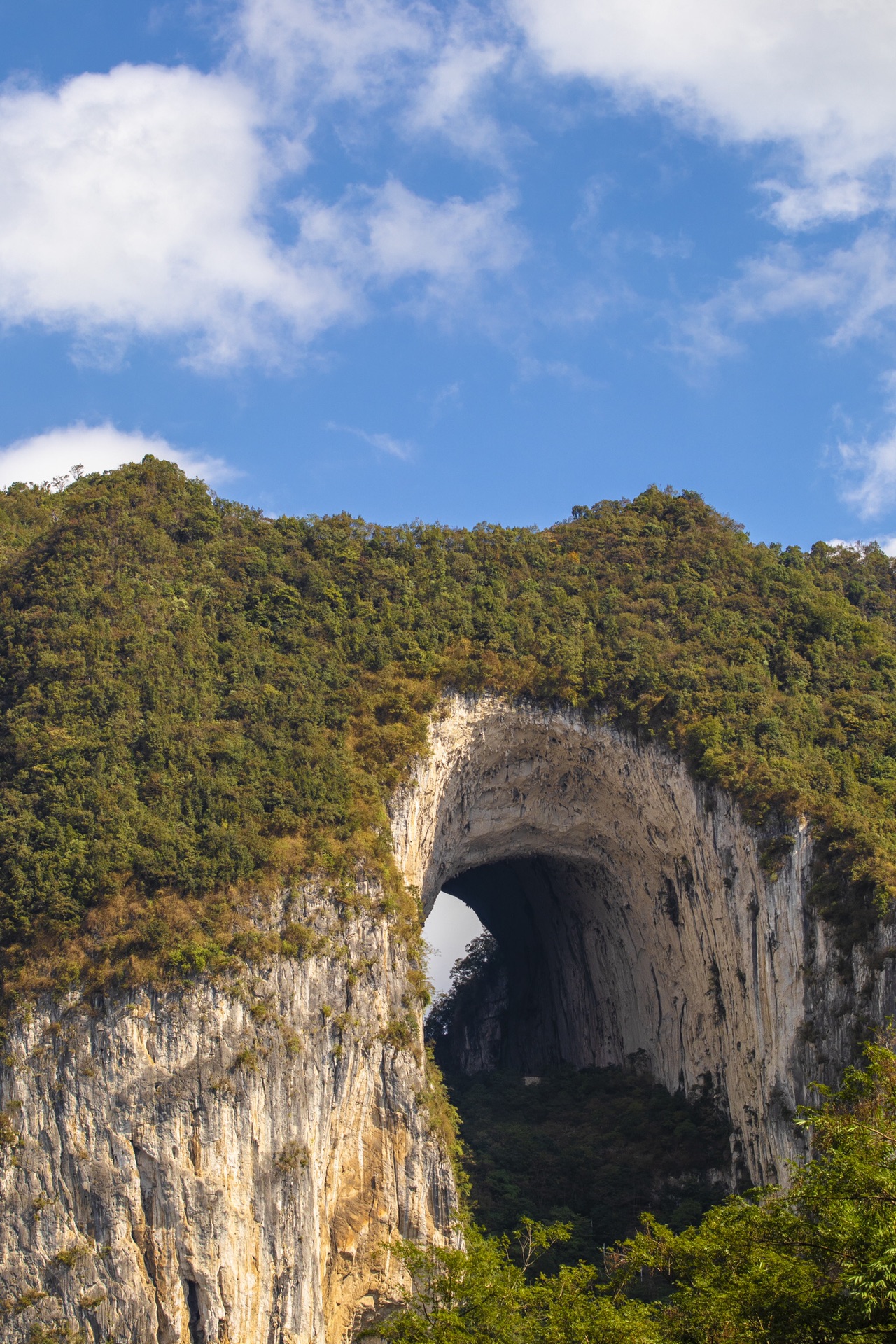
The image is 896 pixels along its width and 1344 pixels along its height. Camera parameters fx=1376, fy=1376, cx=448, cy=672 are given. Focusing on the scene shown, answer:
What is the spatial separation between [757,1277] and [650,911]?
2078 centimetres

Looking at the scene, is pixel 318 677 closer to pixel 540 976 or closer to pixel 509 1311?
pixel 540 976

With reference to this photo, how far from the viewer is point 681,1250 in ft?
64.4

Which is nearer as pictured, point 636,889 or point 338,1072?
point 338,1072

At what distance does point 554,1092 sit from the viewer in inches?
1518

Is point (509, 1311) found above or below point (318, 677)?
below

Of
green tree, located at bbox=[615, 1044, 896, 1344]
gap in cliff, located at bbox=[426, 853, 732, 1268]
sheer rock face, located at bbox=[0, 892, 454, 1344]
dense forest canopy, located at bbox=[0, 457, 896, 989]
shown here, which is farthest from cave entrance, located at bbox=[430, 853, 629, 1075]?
green tree, located at bbox=[615, 1044, 896, 1344]

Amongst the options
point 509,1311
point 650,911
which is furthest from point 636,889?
point 509,1311

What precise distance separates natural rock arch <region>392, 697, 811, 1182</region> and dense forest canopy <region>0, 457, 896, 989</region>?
0.90 meters

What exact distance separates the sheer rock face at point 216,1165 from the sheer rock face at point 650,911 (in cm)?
625

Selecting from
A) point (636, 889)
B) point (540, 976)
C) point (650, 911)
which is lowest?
point (540, 976)

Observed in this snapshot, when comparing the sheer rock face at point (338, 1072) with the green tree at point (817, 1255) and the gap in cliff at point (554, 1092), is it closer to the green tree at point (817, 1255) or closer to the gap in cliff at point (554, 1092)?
the gap in cliff at point (554, 1092)

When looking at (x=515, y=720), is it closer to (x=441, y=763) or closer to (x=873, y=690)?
(x=441, y=763)

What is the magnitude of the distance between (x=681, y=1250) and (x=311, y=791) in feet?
53.0

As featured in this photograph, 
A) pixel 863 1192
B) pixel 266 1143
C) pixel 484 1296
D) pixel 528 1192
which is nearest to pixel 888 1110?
pixel 863 1192
